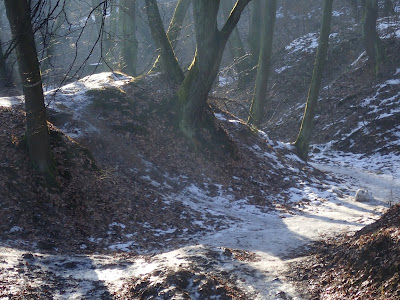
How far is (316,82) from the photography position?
14219 mm

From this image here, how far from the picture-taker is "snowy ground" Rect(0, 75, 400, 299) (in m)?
5.43

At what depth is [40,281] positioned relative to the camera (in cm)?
528

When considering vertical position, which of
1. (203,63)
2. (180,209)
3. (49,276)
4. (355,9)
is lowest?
(180,209)

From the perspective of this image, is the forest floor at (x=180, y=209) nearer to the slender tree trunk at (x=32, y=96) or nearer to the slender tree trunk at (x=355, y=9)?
the slender tree trunk at (x=32, y=96)

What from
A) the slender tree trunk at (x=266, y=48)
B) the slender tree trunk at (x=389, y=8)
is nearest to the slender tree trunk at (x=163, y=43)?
the slender tree trunk at (x=266, y=48)

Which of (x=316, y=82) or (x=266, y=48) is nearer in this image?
(x=316, y=82)

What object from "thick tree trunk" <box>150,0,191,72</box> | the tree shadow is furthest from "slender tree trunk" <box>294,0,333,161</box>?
the tree shadow

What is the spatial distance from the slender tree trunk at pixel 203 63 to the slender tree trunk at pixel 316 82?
3.70m

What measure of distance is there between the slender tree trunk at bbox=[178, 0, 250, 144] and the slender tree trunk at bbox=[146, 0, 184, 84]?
1194 mm

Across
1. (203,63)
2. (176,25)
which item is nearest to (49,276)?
(203,63)

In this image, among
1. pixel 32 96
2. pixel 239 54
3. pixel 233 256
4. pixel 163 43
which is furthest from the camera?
pixel 239 54

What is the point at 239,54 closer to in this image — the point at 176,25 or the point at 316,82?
the point at 176,25

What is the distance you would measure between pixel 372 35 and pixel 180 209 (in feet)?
45.9

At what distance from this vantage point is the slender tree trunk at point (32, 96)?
280 inches
